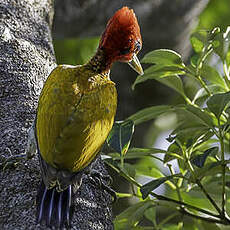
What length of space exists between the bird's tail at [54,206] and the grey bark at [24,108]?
3cm

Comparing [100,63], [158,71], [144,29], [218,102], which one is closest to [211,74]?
[158,71]

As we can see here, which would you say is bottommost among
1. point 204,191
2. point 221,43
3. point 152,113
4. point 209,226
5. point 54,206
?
point 209,226

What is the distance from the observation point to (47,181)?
230 cm

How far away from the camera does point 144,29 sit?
192 inches

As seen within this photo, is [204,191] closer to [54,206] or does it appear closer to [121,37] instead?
[54,206]

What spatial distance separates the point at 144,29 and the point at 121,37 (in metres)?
1.82

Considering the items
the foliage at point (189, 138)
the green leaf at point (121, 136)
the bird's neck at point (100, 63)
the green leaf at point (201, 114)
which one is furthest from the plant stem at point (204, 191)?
the bird's neck at point (100, 63)

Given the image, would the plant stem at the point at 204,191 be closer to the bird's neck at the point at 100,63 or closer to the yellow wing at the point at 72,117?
the yellow wing at the point at 72,117

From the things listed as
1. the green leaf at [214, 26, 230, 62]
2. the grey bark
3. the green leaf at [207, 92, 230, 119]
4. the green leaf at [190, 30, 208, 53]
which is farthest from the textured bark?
the green leaf at [207, 92, 230, 119]

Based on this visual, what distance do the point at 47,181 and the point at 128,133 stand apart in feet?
1.58

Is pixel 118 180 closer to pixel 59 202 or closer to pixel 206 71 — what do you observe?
pixel 206 71

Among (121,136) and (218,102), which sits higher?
(218,102)

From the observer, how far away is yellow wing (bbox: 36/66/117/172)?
2.37 meters

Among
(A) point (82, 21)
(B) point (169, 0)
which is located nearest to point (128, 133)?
(A) point (82, 21)
